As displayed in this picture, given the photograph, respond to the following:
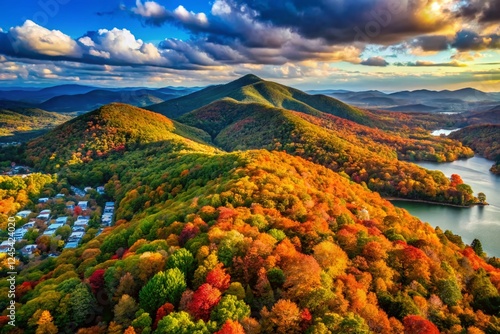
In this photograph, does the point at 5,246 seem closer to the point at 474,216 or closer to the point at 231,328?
the point at 231,328

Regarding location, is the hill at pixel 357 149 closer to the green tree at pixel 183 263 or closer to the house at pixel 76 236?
the house at pixel 76 236

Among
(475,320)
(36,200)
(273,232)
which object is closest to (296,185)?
(273,232)

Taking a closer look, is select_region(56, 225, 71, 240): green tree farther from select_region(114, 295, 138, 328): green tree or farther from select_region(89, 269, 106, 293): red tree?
select_region(114, 295, 138, 328): green tree

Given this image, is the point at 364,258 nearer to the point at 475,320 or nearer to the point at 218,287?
the point at 475,320

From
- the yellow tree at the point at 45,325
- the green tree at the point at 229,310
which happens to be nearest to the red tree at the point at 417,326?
the green tree at the point at 229,310

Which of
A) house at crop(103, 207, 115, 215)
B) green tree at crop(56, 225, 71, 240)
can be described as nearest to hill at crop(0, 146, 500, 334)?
green tree at crop(56, 225, 71, 240)

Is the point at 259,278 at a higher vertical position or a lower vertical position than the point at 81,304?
higher

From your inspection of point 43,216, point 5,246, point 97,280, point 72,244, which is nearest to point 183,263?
point 97,280
